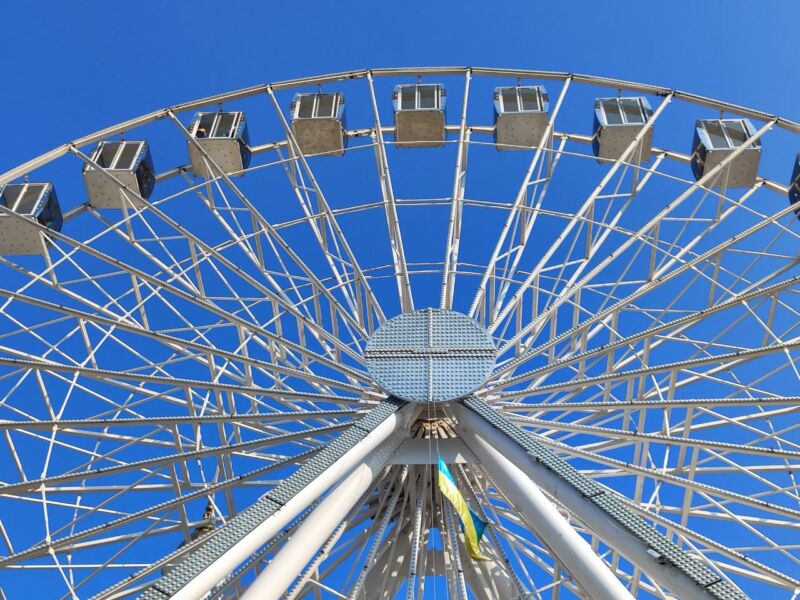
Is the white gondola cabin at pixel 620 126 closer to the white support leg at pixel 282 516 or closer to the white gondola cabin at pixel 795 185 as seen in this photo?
the white gondola cabin at pixel 795 185

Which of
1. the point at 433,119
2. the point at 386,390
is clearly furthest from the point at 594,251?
the point at 386,390

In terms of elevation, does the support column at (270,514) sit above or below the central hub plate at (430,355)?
below

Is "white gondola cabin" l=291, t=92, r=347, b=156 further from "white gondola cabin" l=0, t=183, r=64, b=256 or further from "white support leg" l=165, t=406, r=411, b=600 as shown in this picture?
"white support leg" l=165, t=406, r=411, b=600

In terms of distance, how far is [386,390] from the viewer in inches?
433

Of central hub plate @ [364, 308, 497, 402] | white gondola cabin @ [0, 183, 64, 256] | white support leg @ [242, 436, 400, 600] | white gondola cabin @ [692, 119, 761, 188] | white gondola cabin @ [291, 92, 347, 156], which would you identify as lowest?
white support leg @ [242, 436, 400, 600]

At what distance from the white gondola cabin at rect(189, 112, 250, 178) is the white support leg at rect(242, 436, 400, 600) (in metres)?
9.14

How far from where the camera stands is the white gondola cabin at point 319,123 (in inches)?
712

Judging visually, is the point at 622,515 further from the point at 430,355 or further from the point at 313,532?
the point at 430,355

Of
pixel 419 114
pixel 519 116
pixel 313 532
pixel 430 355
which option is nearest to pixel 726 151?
pixel 519 116

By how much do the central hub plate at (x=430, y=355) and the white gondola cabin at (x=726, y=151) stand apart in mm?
7840

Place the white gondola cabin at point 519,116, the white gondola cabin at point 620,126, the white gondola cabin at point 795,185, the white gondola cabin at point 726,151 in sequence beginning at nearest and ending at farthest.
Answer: the white gondola cabin at point 795,185, the white gondola cabin at point 726,151, the white gondola cabin at point 620,126, the white gondola cabin at point 519,116

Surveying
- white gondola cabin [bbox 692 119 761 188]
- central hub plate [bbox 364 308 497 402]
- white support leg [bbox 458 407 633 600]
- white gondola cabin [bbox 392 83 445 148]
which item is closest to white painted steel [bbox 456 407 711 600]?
white support leg [bbox 458 407 633 600]

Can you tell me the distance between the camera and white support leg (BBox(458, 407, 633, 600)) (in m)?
7.39

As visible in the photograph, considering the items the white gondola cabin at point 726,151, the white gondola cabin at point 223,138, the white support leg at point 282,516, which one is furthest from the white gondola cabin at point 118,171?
the white gondola cabin at point 726,151
